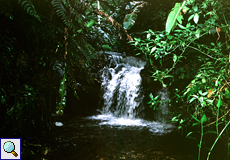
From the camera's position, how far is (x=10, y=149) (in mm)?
1365

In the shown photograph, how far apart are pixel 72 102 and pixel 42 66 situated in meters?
4.57

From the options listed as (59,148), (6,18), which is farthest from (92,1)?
(59,148)

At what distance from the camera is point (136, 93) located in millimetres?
5949

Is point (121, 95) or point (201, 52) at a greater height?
point (201, 52)

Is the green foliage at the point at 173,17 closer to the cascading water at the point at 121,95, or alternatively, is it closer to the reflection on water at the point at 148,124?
the reflection on water at the point at 148,124

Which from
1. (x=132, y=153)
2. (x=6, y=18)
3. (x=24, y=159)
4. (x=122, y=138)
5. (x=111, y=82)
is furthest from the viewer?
(x=111, y=82)

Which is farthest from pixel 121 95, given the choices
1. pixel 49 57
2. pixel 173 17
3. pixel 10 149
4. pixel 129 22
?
pixel 173 17

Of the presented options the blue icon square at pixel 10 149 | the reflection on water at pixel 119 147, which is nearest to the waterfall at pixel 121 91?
the reflection on water at pixel 119 147

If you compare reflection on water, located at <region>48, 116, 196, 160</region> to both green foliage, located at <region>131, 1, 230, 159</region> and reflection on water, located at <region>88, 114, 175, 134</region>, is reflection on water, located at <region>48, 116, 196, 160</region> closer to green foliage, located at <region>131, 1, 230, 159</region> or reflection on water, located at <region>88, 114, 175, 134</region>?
reflection on water, located at <region>88, 114, 175, 134</region>

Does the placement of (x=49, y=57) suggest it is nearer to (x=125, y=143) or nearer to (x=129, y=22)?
(x=129, y=22)

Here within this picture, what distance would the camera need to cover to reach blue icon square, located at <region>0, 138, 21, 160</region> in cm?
135

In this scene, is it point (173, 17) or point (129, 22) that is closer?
point (173, 17)

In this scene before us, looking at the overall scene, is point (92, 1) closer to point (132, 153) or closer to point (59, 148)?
point (59, 148)

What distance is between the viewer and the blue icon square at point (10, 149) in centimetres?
135
